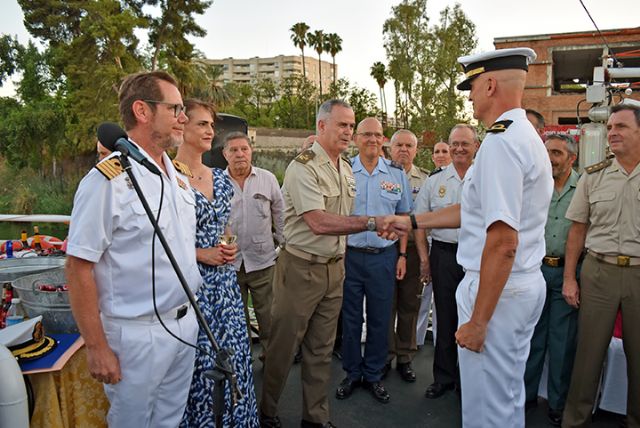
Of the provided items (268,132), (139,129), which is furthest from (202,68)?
(139,129)

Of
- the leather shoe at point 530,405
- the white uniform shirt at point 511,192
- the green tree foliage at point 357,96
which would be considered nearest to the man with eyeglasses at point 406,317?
the leather shoe at point 530,405

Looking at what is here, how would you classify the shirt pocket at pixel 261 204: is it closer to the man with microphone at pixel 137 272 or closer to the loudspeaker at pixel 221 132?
the loudspeaker at pixel 221 132

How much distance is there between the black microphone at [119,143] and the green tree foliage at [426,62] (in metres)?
22.3

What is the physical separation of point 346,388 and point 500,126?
2454mm

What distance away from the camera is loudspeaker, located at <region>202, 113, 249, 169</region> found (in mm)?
5270

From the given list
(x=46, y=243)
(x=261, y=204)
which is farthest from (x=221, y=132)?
(x=46, y=243)

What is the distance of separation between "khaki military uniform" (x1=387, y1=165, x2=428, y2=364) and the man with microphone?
243 cm

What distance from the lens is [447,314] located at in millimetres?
3787

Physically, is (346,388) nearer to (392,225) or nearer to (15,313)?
(392,225)

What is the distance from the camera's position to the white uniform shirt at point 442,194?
12.5 feet

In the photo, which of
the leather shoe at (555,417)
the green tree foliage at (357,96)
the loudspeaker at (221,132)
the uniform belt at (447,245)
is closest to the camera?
the leather shoe at (555,417)

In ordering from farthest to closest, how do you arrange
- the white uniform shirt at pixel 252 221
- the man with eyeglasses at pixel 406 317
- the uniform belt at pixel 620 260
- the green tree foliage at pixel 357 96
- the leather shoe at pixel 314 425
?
the green tree foliage at pixel 357 96 → the man with eyeglasses at pixel 406 317 → the white uniform shirt at pixel 252 221 → the leather shoe at pixel 314 425 → the uniform belt at pixel 620 260

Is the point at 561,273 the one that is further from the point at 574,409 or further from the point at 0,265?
the point at 0,265

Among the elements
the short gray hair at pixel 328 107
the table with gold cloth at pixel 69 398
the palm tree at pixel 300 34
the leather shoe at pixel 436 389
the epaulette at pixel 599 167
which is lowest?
the leather shoe at pixel 436 389
